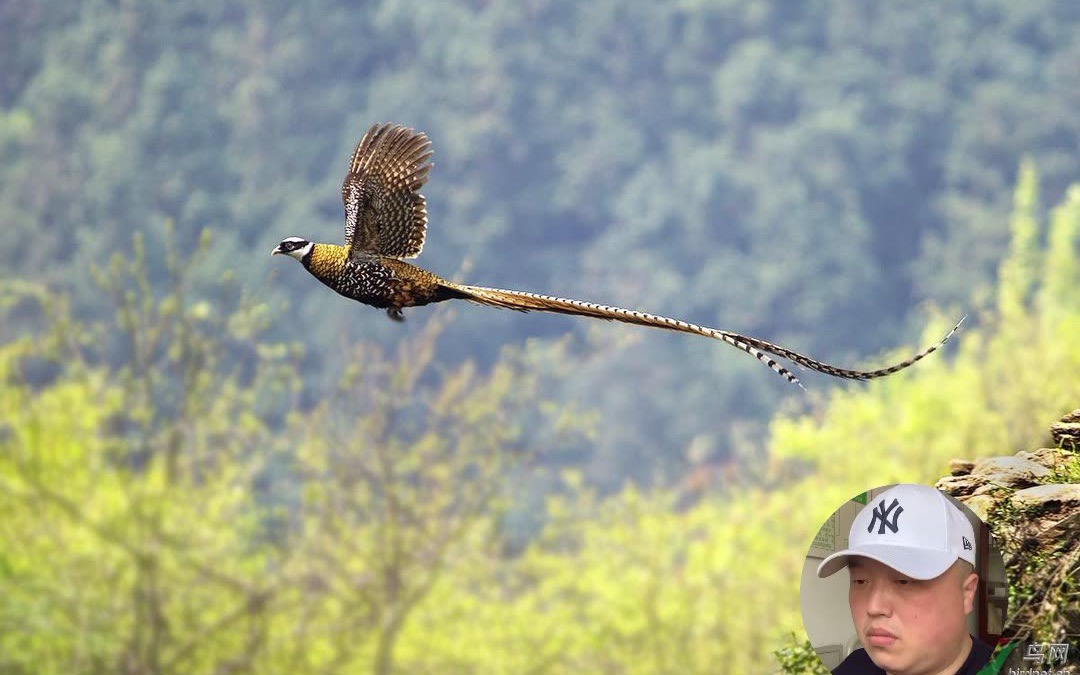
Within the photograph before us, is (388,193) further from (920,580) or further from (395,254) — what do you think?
(920,580)

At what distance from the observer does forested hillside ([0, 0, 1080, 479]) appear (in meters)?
49.0

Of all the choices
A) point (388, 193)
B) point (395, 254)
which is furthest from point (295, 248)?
point (388, 193)

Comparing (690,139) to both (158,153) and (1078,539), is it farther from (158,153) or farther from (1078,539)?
(1078,539)

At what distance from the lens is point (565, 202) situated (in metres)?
56.3

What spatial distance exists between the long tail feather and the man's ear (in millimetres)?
435

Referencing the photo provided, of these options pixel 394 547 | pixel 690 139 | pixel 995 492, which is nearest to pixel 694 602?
pixel 394 547

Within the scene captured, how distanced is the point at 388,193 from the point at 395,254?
0.20 metres

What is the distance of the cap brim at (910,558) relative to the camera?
10.0 feet

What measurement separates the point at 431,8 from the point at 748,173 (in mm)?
13841

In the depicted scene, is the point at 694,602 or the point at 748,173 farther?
the point at 748,173

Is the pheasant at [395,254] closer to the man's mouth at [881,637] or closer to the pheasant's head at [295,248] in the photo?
the pheasant's head at [295,248]

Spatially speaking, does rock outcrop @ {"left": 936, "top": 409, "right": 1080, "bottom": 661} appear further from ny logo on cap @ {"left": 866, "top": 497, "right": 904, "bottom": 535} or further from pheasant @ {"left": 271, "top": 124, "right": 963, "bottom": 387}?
pheasant @ {"left": 271, "top": 124, "right": 963, "bottom": 387}

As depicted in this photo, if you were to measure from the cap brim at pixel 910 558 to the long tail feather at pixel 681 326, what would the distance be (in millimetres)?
331

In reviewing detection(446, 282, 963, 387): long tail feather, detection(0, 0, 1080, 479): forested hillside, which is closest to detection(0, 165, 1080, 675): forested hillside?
detection(446, 282, 963, 387): long tail feather
